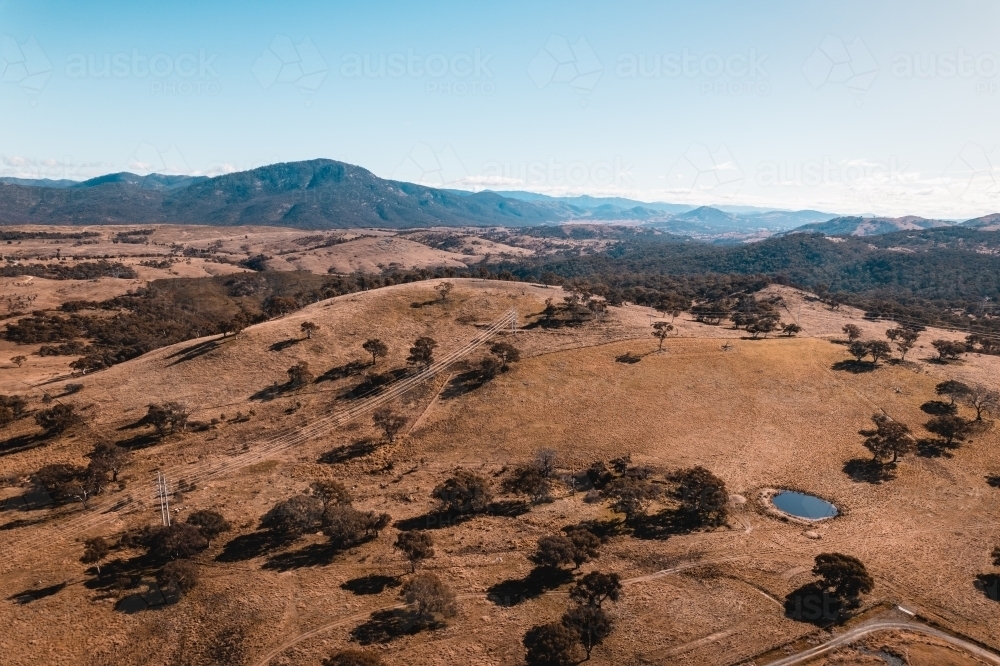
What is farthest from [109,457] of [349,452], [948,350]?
[948,350]

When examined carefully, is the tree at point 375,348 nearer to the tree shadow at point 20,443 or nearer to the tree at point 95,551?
the tree shadow at point 20,443

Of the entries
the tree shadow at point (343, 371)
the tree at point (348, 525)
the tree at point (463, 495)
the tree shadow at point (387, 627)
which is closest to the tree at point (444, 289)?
the tree shadow at point (343, 371)

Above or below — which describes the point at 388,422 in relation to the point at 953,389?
below

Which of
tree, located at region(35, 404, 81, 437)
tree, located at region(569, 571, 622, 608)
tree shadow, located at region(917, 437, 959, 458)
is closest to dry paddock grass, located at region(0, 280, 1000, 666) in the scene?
tree shadow, located at region(917, 437, 959, 458)

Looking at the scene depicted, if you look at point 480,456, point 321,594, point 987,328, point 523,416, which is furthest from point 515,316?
point 987,328

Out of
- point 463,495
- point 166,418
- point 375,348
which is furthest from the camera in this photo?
point 375,348

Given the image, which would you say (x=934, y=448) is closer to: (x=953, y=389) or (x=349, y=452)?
(x=953, y=389)
